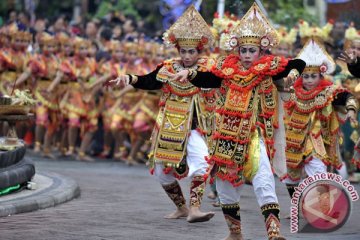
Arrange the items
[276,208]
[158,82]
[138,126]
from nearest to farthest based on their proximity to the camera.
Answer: [276,208]
[158,82]
[138,126]

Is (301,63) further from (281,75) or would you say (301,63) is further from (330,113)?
(330,113)

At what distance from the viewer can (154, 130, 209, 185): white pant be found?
11977mm

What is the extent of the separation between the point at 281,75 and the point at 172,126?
87.4 inches

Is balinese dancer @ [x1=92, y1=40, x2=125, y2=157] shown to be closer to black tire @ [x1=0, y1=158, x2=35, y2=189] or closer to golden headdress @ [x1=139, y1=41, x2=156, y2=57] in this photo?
golden headdress @ [x1=139, y1=41, x2=156, y2=57]

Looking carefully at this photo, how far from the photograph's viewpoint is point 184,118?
12.1 m

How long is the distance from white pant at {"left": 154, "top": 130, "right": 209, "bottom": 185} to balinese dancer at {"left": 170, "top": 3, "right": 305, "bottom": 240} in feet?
5.06

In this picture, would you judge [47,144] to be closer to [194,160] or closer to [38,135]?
[38,135]

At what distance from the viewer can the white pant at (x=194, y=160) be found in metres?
12.0

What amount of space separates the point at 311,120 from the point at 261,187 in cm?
281

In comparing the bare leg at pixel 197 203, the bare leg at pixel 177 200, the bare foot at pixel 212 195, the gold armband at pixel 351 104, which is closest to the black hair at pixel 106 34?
the bare foot at pixel 212 195

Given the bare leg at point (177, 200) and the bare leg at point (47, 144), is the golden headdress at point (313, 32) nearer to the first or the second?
the bare leg at point (177, 200)

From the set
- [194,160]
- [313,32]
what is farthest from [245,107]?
[313,32]

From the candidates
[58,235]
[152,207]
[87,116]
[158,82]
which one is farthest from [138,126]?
[58,235]

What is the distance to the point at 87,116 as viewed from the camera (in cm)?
1992
